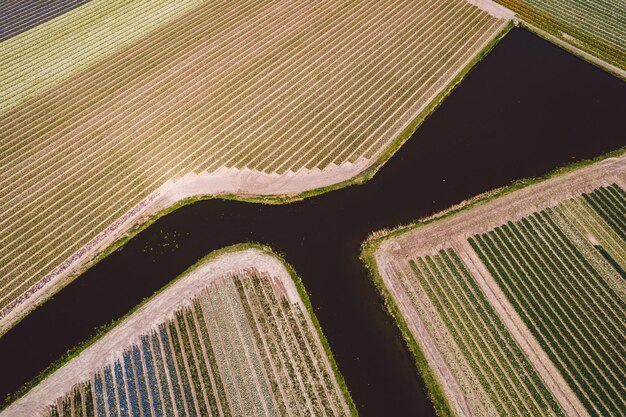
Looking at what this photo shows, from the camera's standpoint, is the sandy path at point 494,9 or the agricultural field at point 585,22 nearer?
the agricultural field at point 585,22

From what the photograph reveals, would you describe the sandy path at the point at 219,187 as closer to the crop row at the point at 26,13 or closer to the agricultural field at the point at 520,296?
the agricultural field at the point at 520,296

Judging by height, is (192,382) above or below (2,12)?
below

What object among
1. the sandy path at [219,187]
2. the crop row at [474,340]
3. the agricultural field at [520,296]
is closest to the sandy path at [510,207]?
the agricultural field at [520,296]

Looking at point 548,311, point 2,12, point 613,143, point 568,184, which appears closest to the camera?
point 548,311

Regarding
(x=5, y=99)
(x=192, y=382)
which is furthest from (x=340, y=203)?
(x=5, y=99)

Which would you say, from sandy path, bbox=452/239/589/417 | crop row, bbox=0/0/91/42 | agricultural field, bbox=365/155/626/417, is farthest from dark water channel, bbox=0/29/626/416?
crop row, bbox=0/0/91/42

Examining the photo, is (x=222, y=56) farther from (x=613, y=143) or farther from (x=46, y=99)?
(x=613, y=143)
